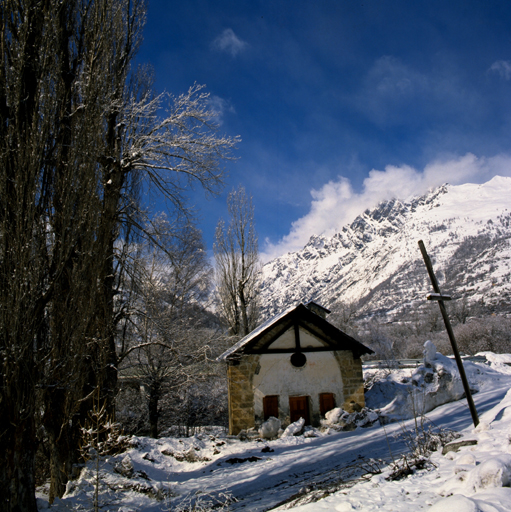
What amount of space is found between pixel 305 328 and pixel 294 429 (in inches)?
131

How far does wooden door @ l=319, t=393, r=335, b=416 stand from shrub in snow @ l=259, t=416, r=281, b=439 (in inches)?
69.0

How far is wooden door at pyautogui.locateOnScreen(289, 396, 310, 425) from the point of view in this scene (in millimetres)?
12305

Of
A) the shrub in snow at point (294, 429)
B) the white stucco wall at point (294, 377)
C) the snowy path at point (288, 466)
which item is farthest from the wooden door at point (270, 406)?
the snowy path at point (288, 466)

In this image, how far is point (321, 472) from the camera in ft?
22.4

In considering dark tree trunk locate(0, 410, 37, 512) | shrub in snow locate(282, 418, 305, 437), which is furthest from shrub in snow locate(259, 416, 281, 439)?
dark tree trunk locate(0, 410, 37, 512)

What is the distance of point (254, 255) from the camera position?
21.8m

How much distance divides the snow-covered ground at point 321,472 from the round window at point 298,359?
2.10m

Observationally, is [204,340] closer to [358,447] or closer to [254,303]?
[358,447]

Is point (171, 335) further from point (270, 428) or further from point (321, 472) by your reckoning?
point (321, 472)

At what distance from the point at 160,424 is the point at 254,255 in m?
10.1

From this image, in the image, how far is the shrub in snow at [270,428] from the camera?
1143cm

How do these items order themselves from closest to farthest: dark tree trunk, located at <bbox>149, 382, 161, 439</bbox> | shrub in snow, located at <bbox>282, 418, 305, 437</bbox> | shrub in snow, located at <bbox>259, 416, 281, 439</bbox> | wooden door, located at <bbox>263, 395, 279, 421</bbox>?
shrub in snow, located at <bbox>282, 418, 305, 437</bbox>
shrub in snow, located at <bbox>259, 416, 281, 439</bbox>
wooden door, located at <bbox>263, 395, 279, 421</bbox>
dark tree trunk, located at <bbox>149, 382, 161, 439</bbox>

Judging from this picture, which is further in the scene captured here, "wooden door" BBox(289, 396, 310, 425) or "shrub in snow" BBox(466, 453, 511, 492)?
"wooden door" BBox(289, 396, 310, 425)

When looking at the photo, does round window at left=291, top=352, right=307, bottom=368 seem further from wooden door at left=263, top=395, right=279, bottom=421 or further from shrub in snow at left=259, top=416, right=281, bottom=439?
shrub in snow at left=259, top=416, right=281, bottom=439
